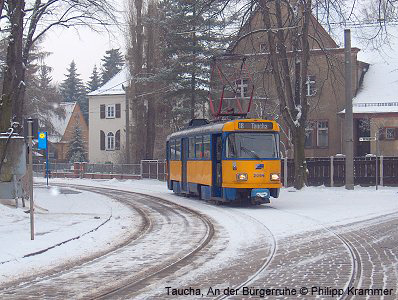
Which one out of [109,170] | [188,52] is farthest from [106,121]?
[188,52]

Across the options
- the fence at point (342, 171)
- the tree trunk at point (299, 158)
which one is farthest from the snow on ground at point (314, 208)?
the fence at point (342, 171)

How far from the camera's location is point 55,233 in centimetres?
1523

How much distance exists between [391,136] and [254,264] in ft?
114

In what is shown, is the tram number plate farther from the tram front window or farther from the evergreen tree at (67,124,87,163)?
the evergreen tree at (67,124,87,163)

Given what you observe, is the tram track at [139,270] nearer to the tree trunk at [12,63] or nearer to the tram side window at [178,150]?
the tree trunk at [12,63]

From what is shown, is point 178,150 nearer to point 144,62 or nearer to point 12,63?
point 12,63

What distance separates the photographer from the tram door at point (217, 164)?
22.9 metres

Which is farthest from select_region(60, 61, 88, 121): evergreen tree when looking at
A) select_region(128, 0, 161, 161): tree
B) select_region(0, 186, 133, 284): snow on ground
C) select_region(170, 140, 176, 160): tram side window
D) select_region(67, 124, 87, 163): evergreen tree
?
select_region(0, 186, 133, 284): snow on ground

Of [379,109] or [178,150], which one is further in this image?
[379,109]

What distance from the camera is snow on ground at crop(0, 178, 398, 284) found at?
12.8 meters

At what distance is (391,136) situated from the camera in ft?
143

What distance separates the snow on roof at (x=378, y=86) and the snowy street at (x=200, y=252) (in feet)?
73.8

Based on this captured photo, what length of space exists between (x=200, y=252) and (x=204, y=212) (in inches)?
350

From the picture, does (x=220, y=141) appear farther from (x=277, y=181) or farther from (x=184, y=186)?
(x=184, y=186)
